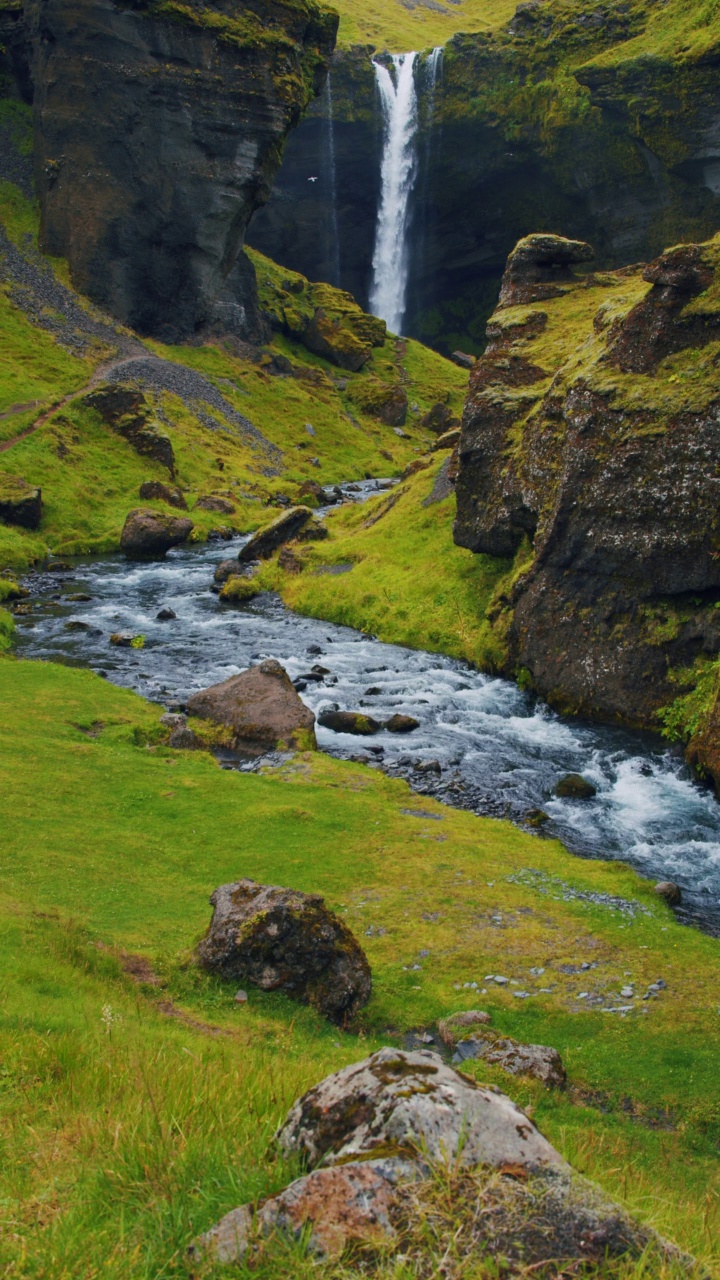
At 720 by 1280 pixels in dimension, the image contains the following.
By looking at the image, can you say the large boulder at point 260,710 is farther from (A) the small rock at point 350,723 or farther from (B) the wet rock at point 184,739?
(A) the small rock at point 350,723

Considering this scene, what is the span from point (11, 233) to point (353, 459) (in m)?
40.9

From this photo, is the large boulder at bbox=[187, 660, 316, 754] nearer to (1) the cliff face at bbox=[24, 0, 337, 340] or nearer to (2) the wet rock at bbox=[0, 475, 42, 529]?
(2) the wet rock at bbox=[0, 475, 42, 529]

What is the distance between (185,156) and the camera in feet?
317

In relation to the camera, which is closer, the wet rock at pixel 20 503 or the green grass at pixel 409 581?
the green grass at pixel 409 581

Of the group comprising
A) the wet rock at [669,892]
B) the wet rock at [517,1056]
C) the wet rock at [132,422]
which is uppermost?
the wet rock at [132,422]

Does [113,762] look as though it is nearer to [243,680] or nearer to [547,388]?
[243,680]

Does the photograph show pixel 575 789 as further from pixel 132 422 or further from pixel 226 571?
pixel 132 422

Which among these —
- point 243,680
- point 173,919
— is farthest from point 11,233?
point 173,919

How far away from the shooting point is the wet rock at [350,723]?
2906 cm

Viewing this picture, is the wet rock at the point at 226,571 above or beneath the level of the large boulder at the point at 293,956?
above

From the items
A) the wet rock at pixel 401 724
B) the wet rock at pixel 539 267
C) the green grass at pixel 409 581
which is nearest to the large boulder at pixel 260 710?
the wet rock at pixel 401 724

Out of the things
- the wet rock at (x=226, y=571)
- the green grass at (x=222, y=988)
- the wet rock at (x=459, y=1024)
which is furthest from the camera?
the wet rock at (x=226, y=571)

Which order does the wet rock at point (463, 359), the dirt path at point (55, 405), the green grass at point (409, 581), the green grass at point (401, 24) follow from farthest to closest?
the green grass at point (401, 24)
the wet rock at point (463, 359)
the dirt path at point (55, 405)
the green grass at point (409, 581)

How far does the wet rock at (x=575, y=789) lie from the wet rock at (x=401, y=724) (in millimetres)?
5955
